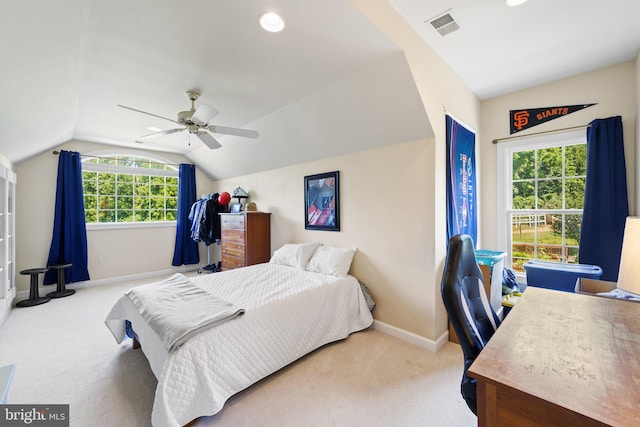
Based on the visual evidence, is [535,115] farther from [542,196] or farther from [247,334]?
[247,334]

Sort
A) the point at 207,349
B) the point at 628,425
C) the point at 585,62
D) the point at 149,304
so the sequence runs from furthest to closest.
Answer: the point at 585,62 < the point at 149,304 < the point at 207,349 < the point at 628,425

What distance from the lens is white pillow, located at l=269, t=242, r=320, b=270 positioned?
319cm

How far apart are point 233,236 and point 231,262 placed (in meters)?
0.44

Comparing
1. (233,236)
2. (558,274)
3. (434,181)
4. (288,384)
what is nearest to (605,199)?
(558,274)

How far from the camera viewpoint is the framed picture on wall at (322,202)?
10.5 ft

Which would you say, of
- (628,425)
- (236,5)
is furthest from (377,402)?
(236,5)

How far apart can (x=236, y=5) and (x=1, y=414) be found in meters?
2.34

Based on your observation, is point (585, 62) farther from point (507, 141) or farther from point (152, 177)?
point (152, 177)

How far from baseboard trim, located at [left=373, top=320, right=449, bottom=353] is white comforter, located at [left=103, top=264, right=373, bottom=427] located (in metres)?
0.14

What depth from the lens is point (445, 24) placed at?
6.56ft

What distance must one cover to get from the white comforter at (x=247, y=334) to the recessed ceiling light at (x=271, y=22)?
197cm

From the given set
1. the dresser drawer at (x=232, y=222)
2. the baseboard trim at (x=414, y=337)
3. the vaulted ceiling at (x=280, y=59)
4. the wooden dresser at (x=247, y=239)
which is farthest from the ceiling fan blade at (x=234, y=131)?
the baseboard trim at (x=414, y=337)

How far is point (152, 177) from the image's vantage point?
17.2 ft

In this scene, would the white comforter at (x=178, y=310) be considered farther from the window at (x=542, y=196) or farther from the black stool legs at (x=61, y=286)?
the window at (x=542, y=196)
